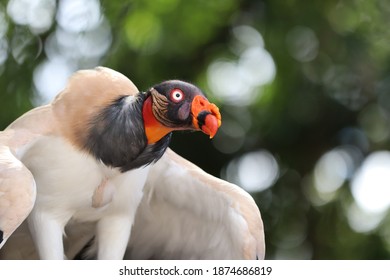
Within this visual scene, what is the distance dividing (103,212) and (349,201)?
12.0ft

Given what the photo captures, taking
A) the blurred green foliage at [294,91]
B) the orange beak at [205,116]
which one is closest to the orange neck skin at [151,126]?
the orange beak at [205,116]

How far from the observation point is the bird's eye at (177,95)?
2631 mm

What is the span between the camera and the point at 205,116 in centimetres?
255

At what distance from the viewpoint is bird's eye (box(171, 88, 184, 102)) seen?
8.63ft

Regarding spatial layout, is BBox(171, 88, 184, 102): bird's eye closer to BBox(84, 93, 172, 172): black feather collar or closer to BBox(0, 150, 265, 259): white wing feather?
BBox(84, 93, 172, 172): black feather collar

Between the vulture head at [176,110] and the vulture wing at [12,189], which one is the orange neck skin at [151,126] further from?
the vulture wing at [12,189]

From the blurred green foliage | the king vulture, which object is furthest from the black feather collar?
the blurred green foliage

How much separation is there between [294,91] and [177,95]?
349 centimetres

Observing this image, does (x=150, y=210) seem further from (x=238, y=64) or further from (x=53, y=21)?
(x=238, y=64)

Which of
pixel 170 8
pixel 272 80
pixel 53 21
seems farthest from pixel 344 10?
pixel 53 21

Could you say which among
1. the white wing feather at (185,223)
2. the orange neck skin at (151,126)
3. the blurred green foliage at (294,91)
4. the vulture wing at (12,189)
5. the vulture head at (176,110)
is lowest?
the blurred green foliage at (294,91)

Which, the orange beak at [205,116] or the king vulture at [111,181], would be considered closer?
the orange beak at [205,116]

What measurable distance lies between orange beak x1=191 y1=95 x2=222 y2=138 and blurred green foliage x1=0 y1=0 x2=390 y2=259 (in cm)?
288

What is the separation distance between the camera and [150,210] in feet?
10.4
